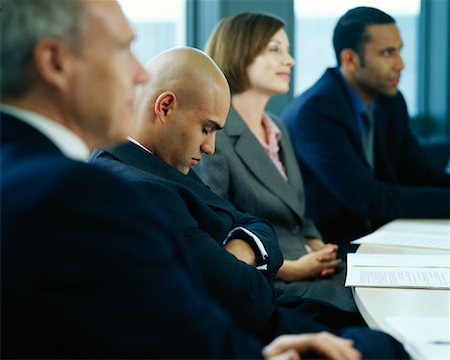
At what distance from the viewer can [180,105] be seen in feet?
6.76

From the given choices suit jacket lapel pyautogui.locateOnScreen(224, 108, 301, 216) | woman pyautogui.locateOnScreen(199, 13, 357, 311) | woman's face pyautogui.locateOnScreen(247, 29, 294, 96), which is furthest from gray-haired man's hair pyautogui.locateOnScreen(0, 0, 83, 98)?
woman's face pyautogui.locateOnScreen(247, 29, 294, 96)

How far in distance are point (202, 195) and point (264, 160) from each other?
1.05m

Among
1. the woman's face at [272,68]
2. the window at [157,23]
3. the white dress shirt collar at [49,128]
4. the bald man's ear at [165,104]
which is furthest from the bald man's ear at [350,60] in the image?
the white dress shirt collar at [49,128]

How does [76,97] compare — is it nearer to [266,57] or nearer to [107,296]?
[107,296]

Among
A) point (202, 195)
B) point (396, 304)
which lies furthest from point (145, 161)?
point (396, 304)

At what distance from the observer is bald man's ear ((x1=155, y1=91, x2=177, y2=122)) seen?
6.66ft

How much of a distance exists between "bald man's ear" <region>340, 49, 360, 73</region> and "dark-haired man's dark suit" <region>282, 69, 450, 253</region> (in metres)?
0.15

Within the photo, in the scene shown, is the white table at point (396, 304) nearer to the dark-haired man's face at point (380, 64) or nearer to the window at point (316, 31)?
the dark-haired man's face at point (380, 64)

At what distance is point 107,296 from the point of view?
106cm

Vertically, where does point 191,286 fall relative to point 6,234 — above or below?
below

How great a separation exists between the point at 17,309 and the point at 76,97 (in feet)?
1.06

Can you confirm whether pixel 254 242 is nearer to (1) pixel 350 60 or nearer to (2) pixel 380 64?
(1) pixel 350 60

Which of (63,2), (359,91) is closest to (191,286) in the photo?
(63,2)

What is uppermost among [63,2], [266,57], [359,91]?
[63,2]
